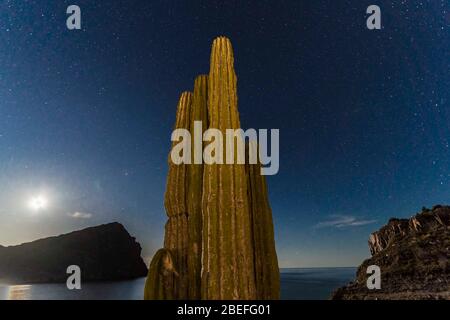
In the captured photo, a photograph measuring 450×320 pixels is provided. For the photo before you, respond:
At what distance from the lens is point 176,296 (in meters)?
8.34

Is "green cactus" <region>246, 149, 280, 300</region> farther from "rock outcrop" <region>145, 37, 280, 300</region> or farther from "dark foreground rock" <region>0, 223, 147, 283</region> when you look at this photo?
"dark foreground rock" <region>0, 223, 147, 283</region>

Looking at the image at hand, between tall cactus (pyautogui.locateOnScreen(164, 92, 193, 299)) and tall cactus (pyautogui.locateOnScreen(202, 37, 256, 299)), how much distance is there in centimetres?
126

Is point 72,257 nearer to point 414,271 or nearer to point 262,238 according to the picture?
point 414,271

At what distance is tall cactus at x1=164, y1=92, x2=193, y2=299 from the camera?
337 inches

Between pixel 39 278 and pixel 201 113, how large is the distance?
17145cm

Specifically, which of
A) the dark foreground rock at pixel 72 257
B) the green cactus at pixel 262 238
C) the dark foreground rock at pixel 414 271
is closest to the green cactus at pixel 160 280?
the green cactus at pixel 262 238

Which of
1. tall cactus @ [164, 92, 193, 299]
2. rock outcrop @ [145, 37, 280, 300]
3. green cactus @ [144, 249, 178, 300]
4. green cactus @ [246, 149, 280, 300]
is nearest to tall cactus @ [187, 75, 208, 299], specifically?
rock outcrop @ [145, 37, 280, 300]

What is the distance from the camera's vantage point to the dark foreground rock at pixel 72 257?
142m

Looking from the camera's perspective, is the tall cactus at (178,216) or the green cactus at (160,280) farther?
the tall cactus at (178,216)

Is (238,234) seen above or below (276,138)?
below

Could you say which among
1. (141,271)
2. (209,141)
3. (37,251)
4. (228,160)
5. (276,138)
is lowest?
(141,271)

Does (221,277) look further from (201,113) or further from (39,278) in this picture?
(39,278)

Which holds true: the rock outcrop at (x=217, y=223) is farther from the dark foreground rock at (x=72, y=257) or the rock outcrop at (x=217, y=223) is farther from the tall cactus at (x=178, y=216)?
the dark foreground rock at (x=72, y=257)
